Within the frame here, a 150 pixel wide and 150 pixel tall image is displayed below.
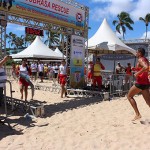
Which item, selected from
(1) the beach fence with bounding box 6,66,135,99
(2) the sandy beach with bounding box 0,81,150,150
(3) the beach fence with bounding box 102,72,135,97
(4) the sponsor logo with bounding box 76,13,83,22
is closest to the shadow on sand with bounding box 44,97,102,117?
(2) the sandy beach with bounding box 0,81,150,150

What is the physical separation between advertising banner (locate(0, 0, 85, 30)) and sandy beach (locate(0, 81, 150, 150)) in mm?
3572

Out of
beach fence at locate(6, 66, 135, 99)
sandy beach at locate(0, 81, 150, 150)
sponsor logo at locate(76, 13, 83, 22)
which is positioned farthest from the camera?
sponsor logo at locate(76, 13, 83, 22)

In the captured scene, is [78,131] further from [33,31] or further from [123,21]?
[123,21]

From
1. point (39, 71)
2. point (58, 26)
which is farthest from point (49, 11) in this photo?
point (39, 71)

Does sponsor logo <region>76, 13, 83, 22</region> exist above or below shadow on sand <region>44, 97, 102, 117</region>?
above

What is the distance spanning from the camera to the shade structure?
15.1m

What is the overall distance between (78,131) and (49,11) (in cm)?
653

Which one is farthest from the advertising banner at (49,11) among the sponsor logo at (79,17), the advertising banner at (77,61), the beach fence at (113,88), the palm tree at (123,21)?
the palm tree at (123,21)

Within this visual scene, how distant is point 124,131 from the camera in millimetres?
6289

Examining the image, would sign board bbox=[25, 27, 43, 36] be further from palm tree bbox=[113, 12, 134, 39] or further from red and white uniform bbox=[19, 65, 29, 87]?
palm tree bbox=[113, 12, 134, 39]

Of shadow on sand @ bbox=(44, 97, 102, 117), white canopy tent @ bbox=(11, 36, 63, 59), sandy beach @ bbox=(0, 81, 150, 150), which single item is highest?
white canopy tent @ bbox=(11, 36, 63, 59)

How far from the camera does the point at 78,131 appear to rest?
254 inches

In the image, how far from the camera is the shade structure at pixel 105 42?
15117 mm

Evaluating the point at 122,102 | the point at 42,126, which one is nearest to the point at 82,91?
the point at 122,102
